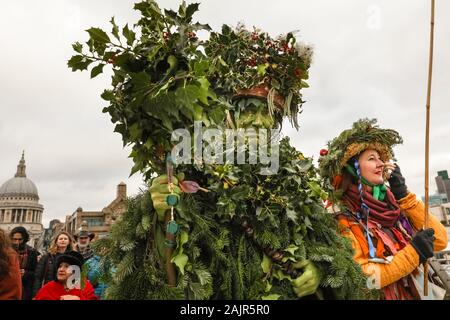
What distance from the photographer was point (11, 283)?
7.91 ft

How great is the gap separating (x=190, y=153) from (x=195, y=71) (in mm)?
375

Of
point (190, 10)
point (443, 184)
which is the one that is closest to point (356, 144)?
point (190, 10)

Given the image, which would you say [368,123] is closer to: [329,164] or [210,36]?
[329,164]

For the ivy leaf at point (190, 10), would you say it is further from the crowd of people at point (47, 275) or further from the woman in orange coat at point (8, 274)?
the woman in orange coat at point (8, 274)

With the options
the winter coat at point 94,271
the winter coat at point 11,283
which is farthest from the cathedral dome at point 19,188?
the winter coat at point 94,271

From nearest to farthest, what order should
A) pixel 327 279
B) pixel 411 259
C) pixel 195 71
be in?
pixel 195 71, pixel 327 279, pixel 411 259

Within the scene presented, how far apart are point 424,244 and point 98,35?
2.18m

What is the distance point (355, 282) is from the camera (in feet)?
5.95

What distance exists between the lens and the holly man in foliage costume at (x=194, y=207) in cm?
153

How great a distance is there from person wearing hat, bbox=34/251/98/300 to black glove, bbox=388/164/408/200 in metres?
2.34

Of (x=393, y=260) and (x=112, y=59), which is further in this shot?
(x=393, y=260)

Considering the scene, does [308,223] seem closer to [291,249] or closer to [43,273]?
[291,249]

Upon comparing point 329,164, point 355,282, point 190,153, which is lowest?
point 355,282
